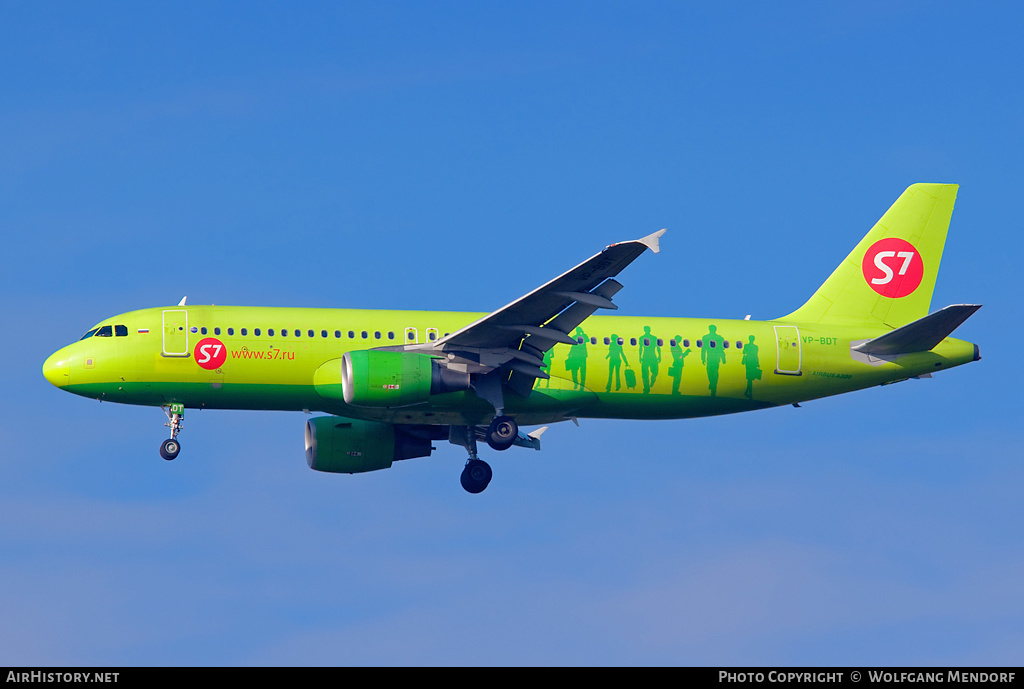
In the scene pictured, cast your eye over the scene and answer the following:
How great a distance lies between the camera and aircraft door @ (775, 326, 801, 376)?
50688mm

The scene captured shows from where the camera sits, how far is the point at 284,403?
4741 cm

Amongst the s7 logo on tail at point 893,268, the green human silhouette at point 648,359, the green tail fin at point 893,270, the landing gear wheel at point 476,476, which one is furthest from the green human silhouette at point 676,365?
the s7 logo on tail at point 893,268

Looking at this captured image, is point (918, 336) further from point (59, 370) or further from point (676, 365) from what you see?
point (59, 370)

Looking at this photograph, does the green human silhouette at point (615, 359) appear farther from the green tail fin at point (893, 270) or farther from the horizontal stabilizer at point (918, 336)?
the horizontal stabilizer at point (918, 336)

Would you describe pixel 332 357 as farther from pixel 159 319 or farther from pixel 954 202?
pixel 954 202

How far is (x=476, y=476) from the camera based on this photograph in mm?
51031

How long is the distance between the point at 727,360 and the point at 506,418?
25.9ft

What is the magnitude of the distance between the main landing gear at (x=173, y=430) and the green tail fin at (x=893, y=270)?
21.1 m

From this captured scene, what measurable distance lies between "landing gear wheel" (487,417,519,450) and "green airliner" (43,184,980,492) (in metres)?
0.04

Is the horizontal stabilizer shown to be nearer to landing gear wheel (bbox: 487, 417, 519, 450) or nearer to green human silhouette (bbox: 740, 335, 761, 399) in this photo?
green human silhouette (bbox: 740, 335, 761, 399)

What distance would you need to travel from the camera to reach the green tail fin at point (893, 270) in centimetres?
5328

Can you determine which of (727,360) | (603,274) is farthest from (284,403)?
(727,360)

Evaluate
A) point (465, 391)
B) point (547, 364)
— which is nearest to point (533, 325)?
point (547, 364)

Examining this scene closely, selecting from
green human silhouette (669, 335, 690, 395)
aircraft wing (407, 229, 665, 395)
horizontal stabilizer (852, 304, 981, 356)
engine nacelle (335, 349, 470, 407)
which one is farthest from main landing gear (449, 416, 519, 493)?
horizontal stabilizer (852, 304, 981, 356)
